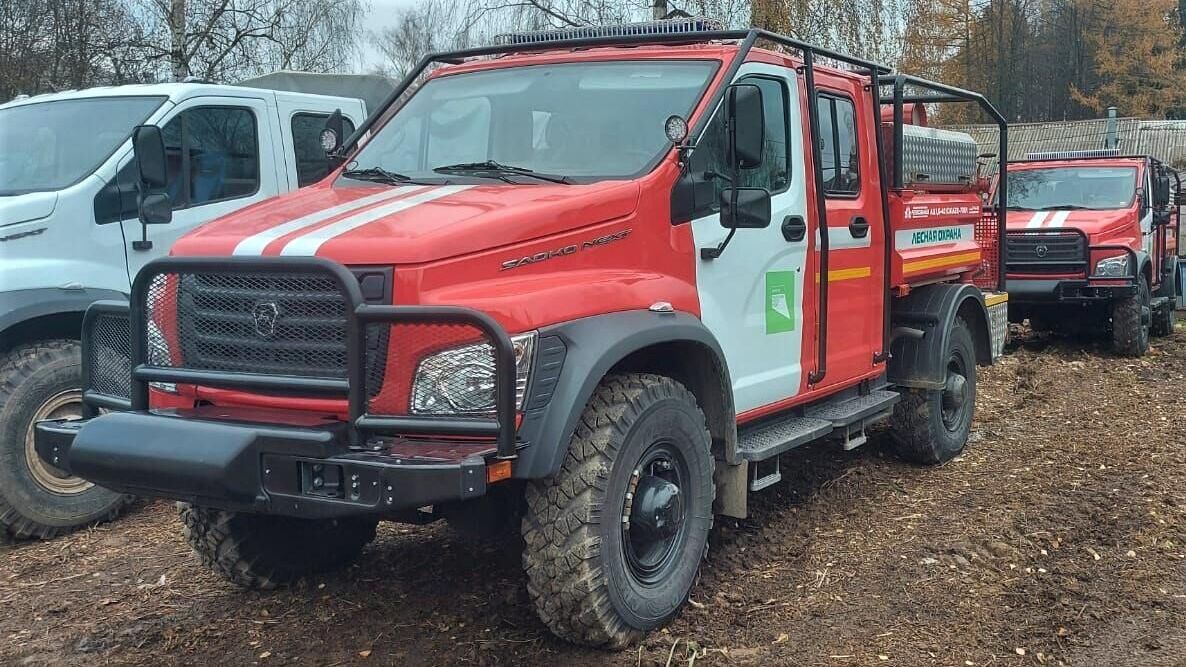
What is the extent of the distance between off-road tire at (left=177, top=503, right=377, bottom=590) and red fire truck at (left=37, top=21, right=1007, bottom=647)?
0.01 metres

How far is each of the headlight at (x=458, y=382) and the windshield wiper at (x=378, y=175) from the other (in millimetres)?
1361

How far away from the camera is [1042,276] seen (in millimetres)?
11359

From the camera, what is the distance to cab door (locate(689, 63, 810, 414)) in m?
4.39

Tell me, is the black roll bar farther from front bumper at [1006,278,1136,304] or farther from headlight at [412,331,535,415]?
front bumper at [1006,278,1136,304]

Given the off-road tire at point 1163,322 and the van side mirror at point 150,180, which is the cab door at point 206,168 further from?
the off-road tire at point 1163,322

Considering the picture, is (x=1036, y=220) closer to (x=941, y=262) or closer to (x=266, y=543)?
(x=941, y=262)

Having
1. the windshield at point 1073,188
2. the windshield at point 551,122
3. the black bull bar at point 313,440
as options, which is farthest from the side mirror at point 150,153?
the windshield at point 1073,188

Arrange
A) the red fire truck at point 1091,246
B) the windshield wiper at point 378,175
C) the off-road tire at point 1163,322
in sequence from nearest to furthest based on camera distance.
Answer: the windshield wiper at point 378,175, the red fire truck at point 1091,246, the off-road tire at point 1163,322

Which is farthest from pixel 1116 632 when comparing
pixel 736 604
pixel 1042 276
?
pixel 1042 276

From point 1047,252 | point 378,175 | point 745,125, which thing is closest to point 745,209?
point 745,125

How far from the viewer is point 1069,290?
1129 centimetres

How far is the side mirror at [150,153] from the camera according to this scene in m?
5.41

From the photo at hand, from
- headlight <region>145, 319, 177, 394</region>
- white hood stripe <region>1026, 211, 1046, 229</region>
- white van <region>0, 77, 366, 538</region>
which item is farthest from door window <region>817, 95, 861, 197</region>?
white hood stripe <region>1026, 211, 1046, 229</region>

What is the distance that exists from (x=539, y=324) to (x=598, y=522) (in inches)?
28.1
